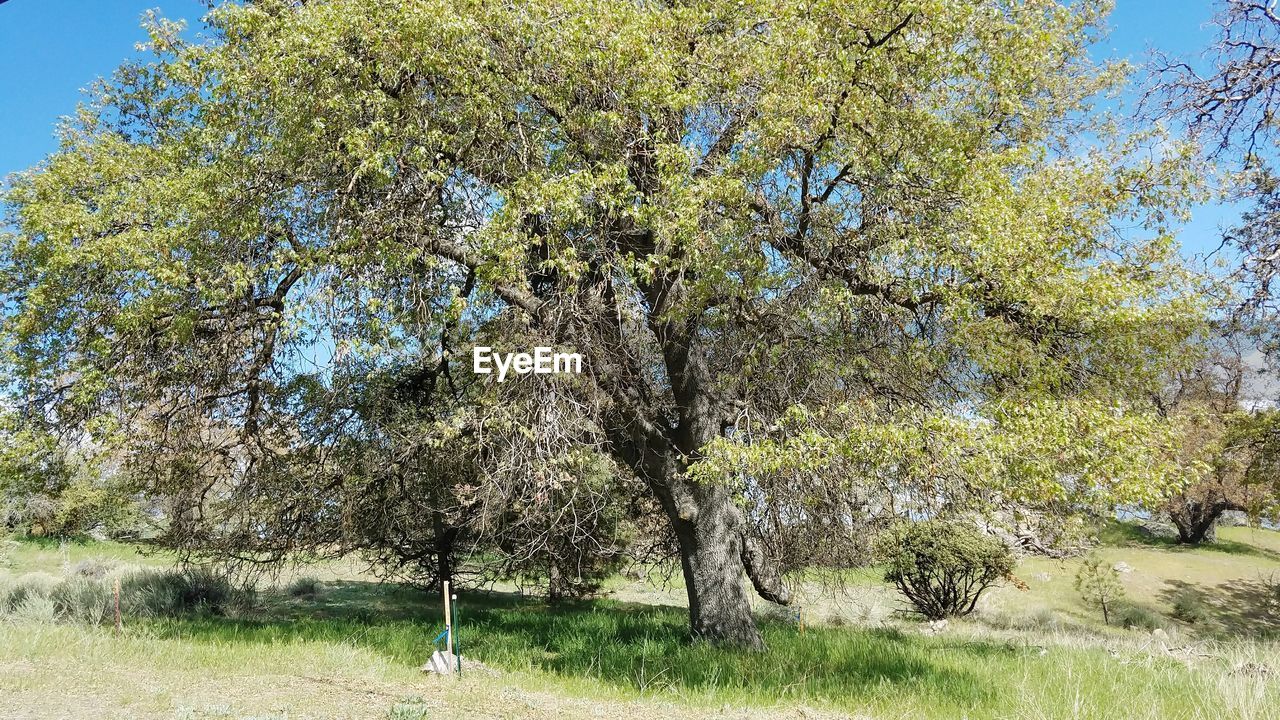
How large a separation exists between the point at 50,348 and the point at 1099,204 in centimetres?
1315

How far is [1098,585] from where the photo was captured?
58.2ft

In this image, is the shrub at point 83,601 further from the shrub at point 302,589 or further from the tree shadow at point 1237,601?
the tree shadow at point 1237,601

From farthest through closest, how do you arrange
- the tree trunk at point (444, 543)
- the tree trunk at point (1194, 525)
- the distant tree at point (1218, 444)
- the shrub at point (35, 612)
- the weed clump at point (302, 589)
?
the tree trunk at point (1194, 525), the weed clump at point (302, 589), the tree trunk at point (444, 543), the shrub at point (35, 612), the distant tree at point (1218, 444)

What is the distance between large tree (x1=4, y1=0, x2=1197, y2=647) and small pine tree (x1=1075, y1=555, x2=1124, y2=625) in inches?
449

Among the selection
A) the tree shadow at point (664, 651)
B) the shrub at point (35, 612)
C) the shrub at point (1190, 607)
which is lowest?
the shrub at point (1190, 607)

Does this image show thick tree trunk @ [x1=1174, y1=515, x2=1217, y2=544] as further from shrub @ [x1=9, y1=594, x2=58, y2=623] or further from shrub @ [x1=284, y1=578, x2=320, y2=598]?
shrub @ [x1=9, y1=594, x2=58, y2=623]

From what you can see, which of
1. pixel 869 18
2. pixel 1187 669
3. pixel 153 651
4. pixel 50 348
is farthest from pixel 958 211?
pixel 50 348

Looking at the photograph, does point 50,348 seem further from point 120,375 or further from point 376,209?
point 376,209

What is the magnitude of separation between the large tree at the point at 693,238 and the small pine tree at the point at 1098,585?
11.4m

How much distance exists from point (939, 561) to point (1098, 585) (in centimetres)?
522

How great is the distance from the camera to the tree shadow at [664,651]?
773 centimetres

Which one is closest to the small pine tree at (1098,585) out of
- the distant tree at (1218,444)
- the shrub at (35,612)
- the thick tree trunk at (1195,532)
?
the distant tree at (1218,444)

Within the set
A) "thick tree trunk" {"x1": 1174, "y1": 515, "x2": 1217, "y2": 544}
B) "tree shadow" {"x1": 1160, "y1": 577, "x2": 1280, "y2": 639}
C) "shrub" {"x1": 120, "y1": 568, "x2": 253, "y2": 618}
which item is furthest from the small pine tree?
"shrub" {"x1": 120, "y1": 568, "x2": 253, "y2": 618}

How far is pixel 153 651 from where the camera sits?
8.84 metres
